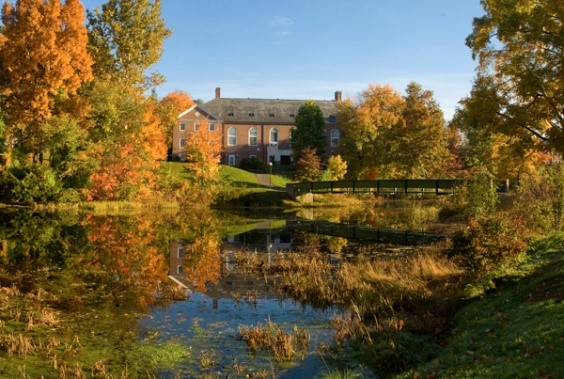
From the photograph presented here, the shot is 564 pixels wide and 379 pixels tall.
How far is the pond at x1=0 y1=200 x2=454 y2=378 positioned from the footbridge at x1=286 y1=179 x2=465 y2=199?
1409cm

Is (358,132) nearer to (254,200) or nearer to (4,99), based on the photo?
(254,200)

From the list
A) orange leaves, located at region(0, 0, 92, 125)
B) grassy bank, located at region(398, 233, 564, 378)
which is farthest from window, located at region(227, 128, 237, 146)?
grassy bank, located at region(398, 233, 564, 378)

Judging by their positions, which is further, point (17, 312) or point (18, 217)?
point (18, 217)

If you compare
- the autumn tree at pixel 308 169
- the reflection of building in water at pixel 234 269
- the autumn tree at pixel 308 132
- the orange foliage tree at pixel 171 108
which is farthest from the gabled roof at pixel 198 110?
the reflection of building in water at pixel 234 269

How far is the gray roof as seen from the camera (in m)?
82.3

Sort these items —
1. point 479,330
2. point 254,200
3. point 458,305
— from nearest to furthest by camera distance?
point 479,330 < point 458,305 < point 254,200

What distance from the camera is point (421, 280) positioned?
14172mm

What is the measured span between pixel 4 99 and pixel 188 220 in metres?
16.3

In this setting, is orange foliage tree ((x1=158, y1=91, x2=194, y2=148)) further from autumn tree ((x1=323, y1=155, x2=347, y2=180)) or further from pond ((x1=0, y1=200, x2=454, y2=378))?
pond ((x1=0, y1=200, x2=454, y2=378))

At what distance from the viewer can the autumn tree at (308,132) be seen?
73.0 metres

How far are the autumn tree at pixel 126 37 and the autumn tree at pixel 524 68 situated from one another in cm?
2924

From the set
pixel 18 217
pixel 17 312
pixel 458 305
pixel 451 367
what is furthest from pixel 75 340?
pixel 18 217

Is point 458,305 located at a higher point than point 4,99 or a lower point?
lower

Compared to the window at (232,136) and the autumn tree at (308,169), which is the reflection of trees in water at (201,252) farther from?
the window at (232,136)
